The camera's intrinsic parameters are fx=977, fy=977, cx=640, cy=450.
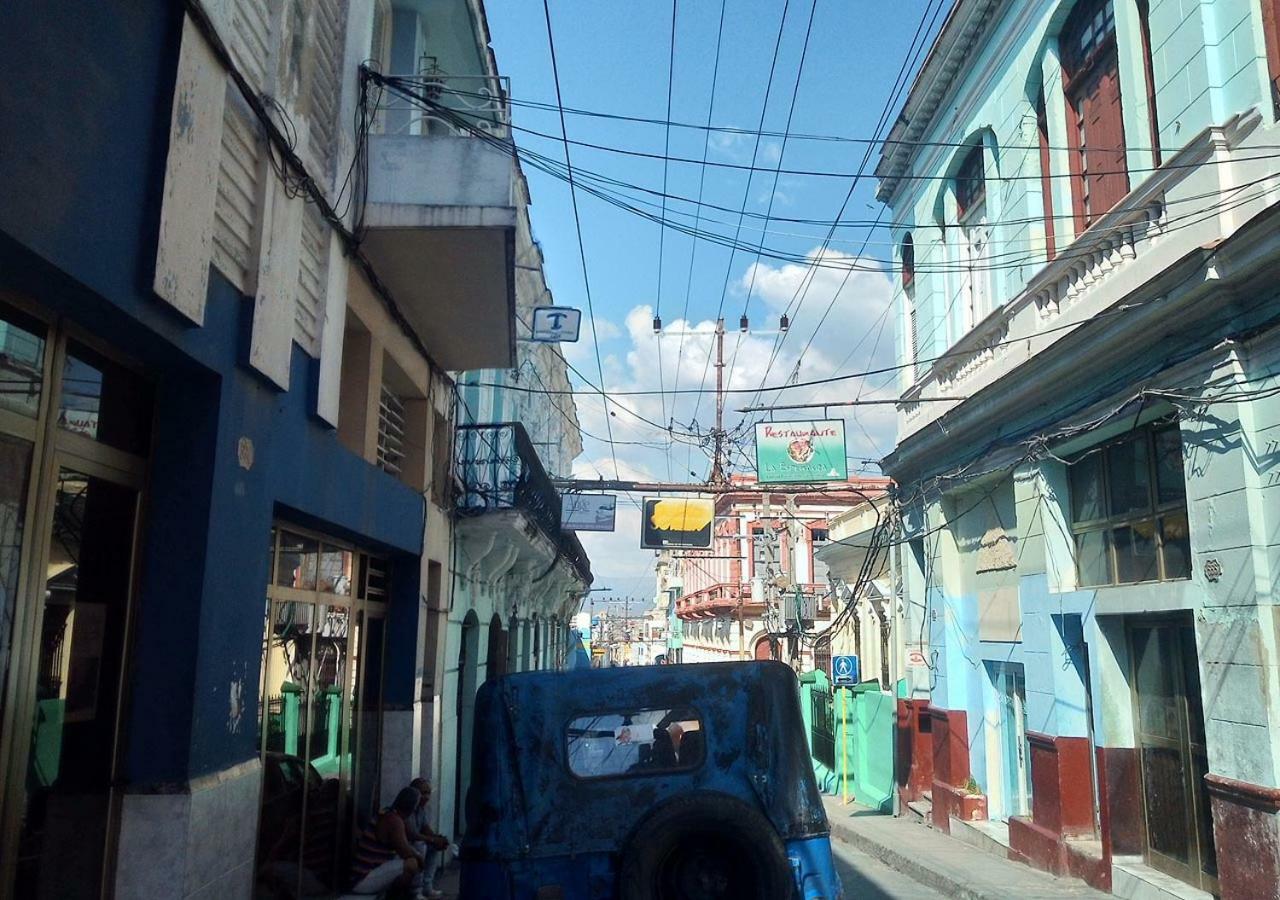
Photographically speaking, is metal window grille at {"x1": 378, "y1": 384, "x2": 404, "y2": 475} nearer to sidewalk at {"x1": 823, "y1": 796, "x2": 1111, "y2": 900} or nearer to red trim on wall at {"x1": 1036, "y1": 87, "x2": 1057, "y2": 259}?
sidewalk at {"x1": 823, "y1": 796, "x2": 1111, "y2": 900}

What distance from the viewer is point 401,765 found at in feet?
29.8

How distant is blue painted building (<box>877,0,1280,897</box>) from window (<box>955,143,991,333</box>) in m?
0.05

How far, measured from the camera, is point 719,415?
99.9ft

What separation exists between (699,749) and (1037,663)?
7.01m

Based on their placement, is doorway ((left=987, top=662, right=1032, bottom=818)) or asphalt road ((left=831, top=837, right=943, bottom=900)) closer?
asphalt road ((left=831, top=837, right=943, bottom=900))

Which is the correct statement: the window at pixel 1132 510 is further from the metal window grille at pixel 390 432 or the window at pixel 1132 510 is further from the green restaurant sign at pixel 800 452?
the green restaurant sign at pixel 800 452

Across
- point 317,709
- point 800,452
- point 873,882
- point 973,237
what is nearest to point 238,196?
point 317,709

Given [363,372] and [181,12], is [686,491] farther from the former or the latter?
[181,12]

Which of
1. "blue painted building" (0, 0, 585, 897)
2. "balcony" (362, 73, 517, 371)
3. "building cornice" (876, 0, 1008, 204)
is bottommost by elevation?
"blue painted building" (0, 0, 585, 897)

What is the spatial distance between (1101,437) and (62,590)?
358 inches

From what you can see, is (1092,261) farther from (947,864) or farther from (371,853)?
(371,853)

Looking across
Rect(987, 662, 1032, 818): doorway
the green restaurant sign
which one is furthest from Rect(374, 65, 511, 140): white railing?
the green restaurant sign

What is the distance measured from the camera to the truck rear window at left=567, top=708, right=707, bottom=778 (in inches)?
201

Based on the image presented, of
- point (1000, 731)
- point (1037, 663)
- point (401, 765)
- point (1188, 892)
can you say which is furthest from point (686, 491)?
point (1188, 892)
